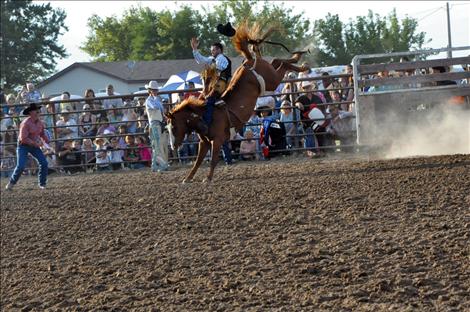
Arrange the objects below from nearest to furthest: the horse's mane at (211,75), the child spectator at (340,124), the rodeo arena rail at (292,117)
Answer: the horse's mane at (211,75), the rodeo arena rail at (292,117), the child spectator at (340,124)

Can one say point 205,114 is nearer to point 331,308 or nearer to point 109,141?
point 109,141

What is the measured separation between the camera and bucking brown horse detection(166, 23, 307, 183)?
1259 centimetres

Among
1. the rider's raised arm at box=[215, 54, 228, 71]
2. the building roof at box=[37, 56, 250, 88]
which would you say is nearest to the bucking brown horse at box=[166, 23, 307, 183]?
the rider's raised arm at box=[215, 54, 228, 71]

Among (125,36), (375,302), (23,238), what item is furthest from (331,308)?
(125,36)

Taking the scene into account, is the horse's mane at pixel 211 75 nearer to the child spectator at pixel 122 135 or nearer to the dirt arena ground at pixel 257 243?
the dirt arena ground at pixel 257 243

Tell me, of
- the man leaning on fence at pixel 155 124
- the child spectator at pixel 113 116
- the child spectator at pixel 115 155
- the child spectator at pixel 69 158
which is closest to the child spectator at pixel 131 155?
the child spectator at pixel 115 155

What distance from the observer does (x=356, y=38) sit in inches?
1949

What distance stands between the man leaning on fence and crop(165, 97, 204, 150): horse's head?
301 centimetres

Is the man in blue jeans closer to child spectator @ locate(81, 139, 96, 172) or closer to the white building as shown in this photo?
child spectator @ locate(81, 139, 96, 172)

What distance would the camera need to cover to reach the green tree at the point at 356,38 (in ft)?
157

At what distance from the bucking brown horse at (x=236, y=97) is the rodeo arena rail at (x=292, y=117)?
1609 millimetres

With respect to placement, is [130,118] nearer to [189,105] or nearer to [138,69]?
[189,105]

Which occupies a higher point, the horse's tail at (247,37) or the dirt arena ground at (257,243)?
the horse's tail at (247,37)

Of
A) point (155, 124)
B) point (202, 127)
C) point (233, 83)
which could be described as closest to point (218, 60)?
point (233, 83)
